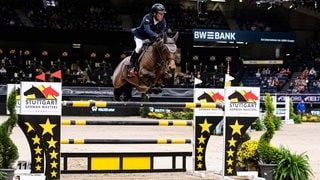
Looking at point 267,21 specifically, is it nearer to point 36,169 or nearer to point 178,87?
point 178,87

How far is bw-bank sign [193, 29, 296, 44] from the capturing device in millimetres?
35625

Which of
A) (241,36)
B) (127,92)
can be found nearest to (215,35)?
(241,36)

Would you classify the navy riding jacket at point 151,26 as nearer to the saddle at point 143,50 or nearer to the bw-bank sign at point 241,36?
the saddle at point 143,50

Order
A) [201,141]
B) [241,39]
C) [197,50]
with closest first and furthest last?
1. [201,141]
2. [241,39]
3. [197,50]

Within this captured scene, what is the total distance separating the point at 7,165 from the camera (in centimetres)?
784

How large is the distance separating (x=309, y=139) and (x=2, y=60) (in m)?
20.2

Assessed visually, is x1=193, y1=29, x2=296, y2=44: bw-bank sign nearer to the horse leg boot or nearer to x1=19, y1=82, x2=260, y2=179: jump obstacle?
the horse leg boot

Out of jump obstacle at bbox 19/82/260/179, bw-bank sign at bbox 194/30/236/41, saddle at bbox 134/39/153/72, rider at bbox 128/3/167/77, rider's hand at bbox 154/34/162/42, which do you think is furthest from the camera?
bw-bank sign at bbox 194/30/236/41

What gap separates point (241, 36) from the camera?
36.8 metres

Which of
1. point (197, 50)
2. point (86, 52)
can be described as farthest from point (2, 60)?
point (197, 50)

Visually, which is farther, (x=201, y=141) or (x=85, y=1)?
(x=85, y=1)

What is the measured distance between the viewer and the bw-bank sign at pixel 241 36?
117 feet

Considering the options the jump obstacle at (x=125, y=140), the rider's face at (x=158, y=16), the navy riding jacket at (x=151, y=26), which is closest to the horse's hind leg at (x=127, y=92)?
the navy riding jacket at (x=151, y=26)

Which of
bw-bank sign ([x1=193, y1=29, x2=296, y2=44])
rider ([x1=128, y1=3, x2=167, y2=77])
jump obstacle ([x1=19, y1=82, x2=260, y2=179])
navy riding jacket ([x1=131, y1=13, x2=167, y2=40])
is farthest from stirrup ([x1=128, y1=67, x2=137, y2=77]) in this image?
bw-bank sign ([x1=193, y1=29, x2=296, y2=44])
